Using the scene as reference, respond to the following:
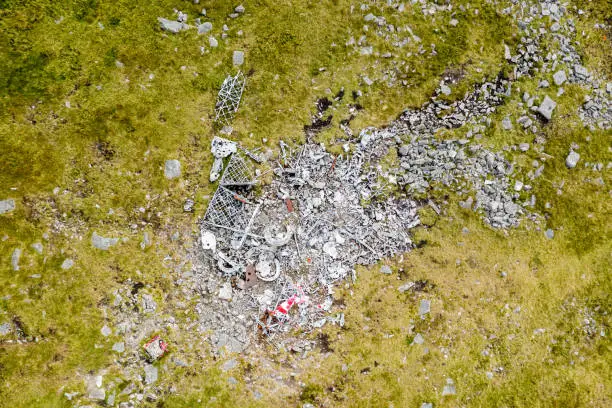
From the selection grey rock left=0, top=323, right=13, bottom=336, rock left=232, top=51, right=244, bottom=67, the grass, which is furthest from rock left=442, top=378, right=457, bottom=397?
grey rock left=0, top=323, right=13, bottom=336

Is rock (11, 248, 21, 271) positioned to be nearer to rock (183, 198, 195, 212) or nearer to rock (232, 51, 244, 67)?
rock (183, 198, 195, 212)

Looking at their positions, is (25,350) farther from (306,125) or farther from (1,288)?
(306,125)

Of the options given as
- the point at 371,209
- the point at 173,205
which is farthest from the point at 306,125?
the point at 173,205

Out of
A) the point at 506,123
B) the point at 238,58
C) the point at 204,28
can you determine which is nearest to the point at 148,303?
the point at 238,58

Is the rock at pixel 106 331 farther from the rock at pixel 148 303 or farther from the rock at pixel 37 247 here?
the rock at pixel 37 247

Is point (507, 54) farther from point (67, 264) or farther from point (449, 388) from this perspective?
point (67, 264)

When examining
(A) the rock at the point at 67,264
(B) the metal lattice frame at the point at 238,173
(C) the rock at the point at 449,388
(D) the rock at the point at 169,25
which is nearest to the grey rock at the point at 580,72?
(C) the rock at the point at 449,388
